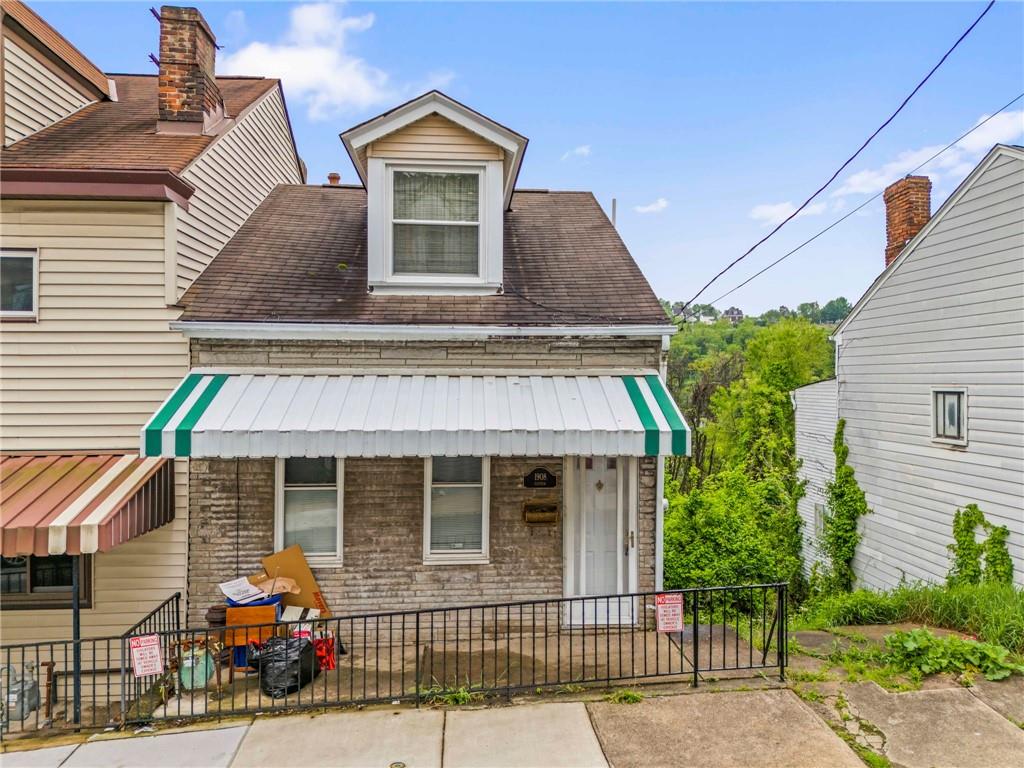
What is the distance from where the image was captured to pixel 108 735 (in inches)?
200

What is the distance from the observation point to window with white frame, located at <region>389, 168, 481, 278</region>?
7.96 metres

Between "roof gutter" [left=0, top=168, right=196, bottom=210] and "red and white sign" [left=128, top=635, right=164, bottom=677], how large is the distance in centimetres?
531

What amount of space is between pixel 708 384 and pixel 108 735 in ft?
106

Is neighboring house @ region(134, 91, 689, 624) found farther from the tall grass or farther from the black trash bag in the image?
the tall grass

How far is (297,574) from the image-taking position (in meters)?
7.00

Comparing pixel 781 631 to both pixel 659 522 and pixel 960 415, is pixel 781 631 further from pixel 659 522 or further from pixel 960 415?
pixel 960 415

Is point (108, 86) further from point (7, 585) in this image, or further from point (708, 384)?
point (708, 384)

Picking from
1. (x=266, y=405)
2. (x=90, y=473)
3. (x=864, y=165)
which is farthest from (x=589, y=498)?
(x=864, y=165)

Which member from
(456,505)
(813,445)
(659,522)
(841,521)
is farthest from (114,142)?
(813,445)

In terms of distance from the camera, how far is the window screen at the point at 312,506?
721 centimetres

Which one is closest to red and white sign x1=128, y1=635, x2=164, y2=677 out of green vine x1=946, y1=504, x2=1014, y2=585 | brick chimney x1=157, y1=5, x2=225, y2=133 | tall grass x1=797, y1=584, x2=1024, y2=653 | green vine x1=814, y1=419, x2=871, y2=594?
brick chimney x1=157, y1=5, x2=225, y2=133

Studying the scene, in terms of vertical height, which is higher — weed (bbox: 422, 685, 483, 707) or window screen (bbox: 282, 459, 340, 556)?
window screen (bbox: 282, 459, 340, 556)

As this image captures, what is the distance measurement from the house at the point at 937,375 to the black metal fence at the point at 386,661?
5321 mm

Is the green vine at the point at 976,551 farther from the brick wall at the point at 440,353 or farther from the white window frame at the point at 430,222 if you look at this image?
the white window frame at the point at 430,222
